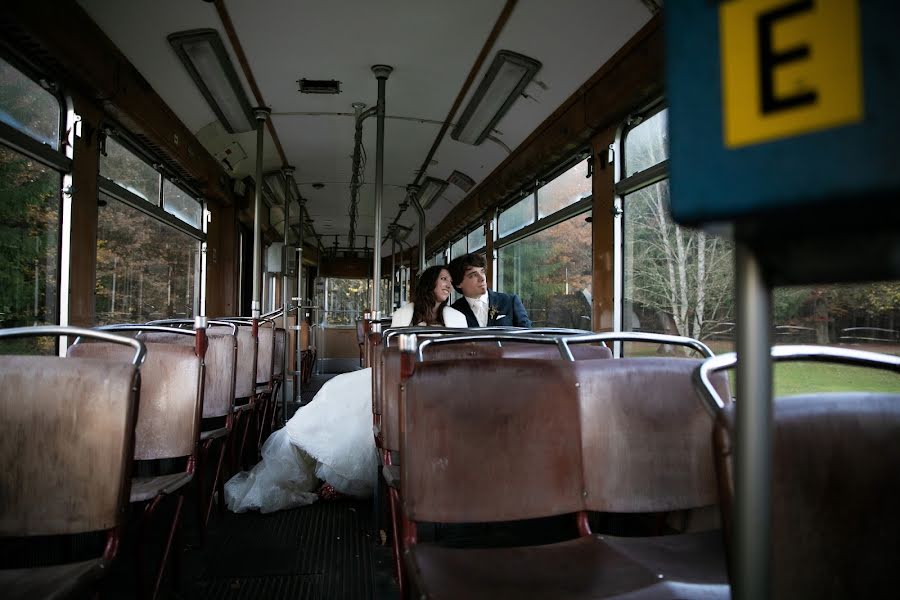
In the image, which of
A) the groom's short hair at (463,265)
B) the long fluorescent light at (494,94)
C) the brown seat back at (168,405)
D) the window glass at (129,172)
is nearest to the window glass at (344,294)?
the long fluorescent light at (494,94)

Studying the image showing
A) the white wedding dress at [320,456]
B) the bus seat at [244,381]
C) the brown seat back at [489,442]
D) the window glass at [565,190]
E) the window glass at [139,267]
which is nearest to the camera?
the brown seat back at [489,442]

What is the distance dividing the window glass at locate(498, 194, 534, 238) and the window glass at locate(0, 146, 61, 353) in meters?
3.54

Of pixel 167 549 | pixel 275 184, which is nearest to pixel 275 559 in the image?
pixel 167 549

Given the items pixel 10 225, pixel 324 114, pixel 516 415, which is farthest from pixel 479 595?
pixel 324 114

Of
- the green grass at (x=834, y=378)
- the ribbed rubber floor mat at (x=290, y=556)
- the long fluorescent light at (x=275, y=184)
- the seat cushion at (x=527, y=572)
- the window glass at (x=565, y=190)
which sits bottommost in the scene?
the ribbed rubber floor mat at (x=290, y=556)

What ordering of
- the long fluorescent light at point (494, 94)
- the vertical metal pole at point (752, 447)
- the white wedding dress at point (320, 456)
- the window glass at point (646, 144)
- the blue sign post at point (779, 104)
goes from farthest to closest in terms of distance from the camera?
the long fluorescent light at point (494, 94), the window glass at point (646, 144), the white wedding dress at point (320, 456), the vertical metal pole at point (752, 447), the blue sign post at point (779, 104)

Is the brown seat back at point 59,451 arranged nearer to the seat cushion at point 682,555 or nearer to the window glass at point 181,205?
the seat cushion at point 682,555

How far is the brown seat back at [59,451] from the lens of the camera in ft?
4.02

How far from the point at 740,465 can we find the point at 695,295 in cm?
262

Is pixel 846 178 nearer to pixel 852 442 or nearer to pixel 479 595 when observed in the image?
pixel 852 442

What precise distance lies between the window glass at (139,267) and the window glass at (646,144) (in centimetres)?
317

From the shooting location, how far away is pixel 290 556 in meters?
2.24

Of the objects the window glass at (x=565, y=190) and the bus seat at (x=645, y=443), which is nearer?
the bus seat at (x=645, y=443)

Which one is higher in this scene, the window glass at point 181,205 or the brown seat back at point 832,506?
the window glass at point 181,205
